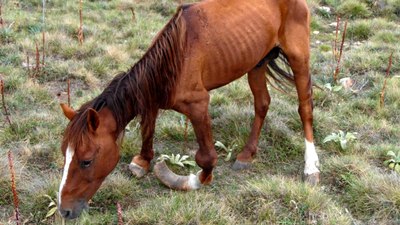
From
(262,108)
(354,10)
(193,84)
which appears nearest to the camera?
(193,84)

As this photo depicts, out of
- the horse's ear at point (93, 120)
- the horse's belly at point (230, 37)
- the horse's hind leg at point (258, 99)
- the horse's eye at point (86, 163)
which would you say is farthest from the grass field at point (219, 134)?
the horse's belly at point (230, 37)

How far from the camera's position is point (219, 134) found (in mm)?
5141

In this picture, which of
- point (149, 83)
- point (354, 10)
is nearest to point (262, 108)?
point (149, 83)

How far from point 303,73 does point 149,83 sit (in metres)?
1.64

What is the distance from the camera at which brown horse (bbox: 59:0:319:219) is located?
3.37m

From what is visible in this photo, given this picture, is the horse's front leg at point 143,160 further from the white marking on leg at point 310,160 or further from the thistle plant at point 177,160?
the white marking on leg at point 310,160

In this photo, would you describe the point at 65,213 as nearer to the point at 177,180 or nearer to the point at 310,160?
the point at 177,180

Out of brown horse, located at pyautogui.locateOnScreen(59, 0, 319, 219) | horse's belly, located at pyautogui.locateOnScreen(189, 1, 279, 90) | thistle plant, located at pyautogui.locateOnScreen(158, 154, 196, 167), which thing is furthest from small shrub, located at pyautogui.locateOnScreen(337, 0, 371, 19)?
thistle plant, located at pyautogui.locateOnScreen(158, 154, 196, 167)

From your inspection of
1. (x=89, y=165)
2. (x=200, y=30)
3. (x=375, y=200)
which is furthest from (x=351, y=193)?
(x=89, y=165)

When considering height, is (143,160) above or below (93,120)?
below

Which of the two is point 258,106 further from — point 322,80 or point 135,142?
point 322,80

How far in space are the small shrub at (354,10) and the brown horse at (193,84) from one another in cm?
541

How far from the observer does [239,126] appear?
513cm

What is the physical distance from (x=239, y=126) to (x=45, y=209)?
215cm
